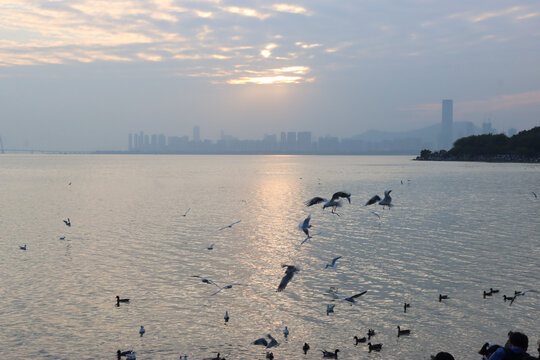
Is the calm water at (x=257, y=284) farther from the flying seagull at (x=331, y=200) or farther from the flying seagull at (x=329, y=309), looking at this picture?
the flying seagull at (x=331, y=200)

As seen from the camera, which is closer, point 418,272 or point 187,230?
point 418,272

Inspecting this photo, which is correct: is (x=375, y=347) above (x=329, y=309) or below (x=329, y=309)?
below

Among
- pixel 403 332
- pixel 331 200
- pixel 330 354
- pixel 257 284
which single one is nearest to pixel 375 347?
pixel 330 354

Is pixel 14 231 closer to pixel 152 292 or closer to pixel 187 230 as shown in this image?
pixel 187 230

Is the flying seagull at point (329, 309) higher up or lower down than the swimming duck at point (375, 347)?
higher up

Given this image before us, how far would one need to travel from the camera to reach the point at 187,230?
42.2 meters

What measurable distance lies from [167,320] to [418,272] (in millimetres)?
14489

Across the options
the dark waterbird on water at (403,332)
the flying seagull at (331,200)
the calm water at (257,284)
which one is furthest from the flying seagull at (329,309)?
the flying seagull at (331,200)

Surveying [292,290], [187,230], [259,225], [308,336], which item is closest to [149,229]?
[187,230]

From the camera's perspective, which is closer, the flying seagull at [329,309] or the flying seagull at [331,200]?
the flying seagull at [331,200]

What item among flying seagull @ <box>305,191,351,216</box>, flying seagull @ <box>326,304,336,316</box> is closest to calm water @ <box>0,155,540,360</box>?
flying seagull @ <box>326,304,336,316</box>

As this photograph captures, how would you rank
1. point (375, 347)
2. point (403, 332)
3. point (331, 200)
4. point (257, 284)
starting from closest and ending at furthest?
point (375, 347) < point (403, 332) < point (331, 200) < point (257, 284)

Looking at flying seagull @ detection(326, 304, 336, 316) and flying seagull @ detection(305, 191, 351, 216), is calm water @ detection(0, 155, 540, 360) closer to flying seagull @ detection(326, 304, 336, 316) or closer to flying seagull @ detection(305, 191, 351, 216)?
flying seagull @ detection(326, 304, 336, 316)

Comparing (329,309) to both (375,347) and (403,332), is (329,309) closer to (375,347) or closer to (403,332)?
(403,332)
